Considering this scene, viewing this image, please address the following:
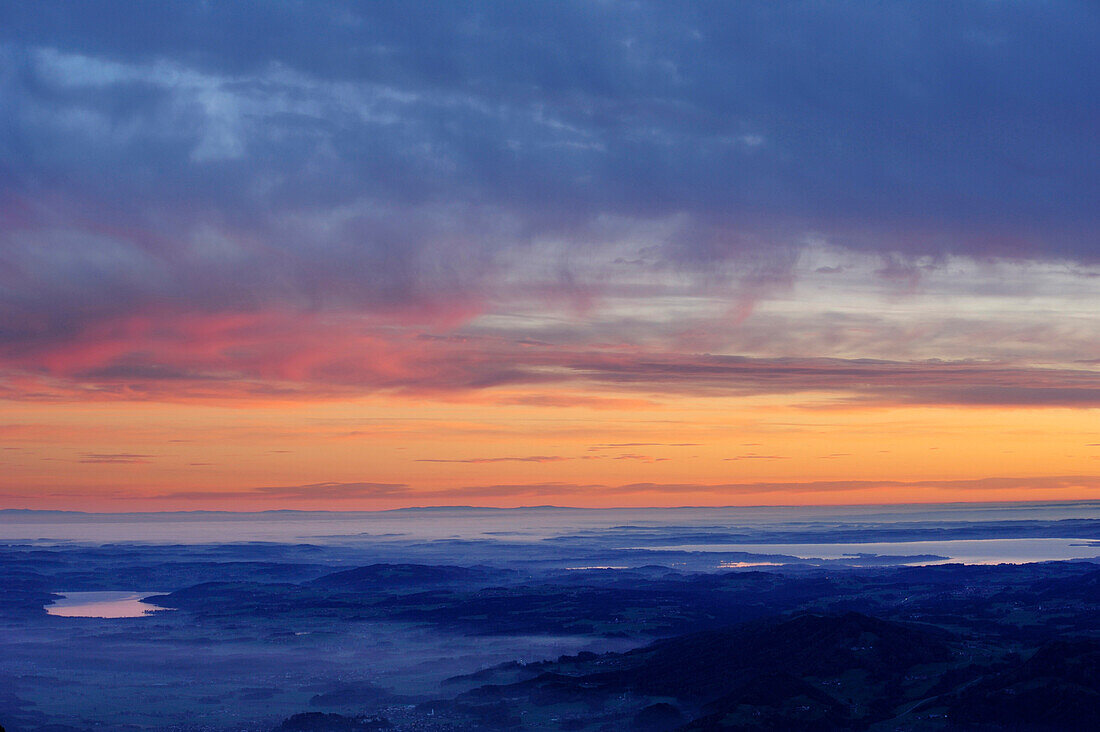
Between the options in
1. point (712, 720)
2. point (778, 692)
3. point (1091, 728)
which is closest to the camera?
point (1091, 728)

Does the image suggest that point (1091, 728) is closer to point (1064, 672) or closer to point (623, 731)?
point (1064, 672)

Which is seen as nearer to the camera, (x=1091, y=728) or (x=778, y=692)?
(x=1091, y=728)

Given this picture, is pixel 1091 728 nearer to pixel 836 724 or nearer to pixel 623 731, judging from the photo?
pixel 836 724

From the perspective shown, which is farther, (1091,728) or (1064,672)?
(1064,672)

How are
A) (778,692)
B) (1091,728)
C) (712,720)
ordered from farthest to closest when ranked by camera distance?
(778,692)
(712,720)
(1091,728)

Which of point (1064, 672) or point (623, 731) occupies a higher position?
point (1064, 672)

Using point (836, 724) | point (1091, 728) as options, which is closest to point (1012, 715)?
point (1091, 728)

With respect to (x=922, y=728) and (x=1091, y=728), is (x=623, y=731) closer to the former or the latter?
(x=922, y=728)

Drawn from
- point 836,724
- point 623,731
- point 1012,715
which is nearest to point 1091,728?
point 1012,715
